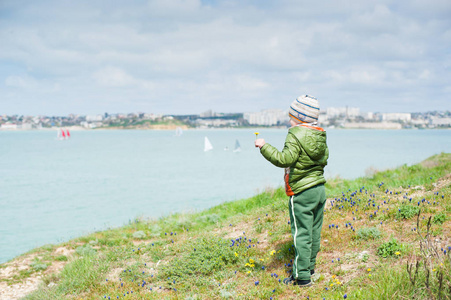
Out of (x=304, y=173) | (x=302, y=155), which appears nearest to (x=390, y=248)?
(x=304, y=173)

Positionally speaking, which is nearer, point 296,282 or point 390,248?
point 296,282

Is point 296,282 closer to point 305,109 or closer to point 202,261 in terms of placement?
point 202,261

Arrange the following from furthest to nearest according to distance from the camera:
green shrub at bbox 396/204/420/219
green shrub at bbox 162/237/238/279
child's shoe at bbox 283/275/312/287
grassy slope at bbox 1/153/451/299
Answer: green shrub at bbox 396/204/420/219 → green shrub at bbox 162/237/238/279 → child's shoe at bbox 283/275/312/287 → grassy slope at bbox 1/153/451/299

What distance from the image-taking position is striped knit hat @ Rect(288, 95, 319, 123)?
4.65 meters

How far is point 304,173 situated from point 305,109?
884 mm

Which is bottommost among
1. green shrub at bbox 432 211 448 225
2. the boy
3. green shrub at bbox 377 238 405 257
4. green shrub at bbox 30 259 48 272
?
green shrub at bbox 30 259 48 272

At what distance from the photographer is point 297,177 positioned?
4.64 meters

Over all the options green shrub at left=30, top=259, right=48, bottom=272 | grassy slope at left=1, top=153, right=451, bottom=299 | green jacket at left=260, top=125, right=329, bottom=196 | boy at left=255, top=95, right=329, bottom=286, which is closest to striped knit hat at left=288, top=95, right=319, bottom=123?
boy at left=255, top=95, right=329, bottom=286

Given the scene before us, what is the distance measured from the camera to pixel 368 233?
5836 millimetres

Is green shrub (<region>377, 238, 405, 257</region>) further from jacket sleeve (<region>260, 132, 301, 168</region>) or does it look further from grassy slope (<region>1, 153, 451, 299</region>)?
jacket sleeve (<region>260, 132, 301, 168</region>)

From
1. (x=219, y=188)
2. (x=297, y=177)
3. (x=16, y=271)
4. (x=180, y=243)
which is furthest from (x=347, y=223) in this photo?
(x=219, y=188)

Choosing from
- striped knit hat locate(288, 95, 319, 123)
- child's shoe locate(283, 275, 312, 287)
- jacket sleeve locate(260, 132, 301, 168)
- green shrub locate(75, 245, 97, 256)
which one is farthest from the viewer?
green shrub locate(75, 245, 97, 256)

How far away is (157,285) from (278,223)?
311 centimetres

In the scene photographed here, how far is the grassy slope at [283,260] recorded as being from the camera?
454 cm
